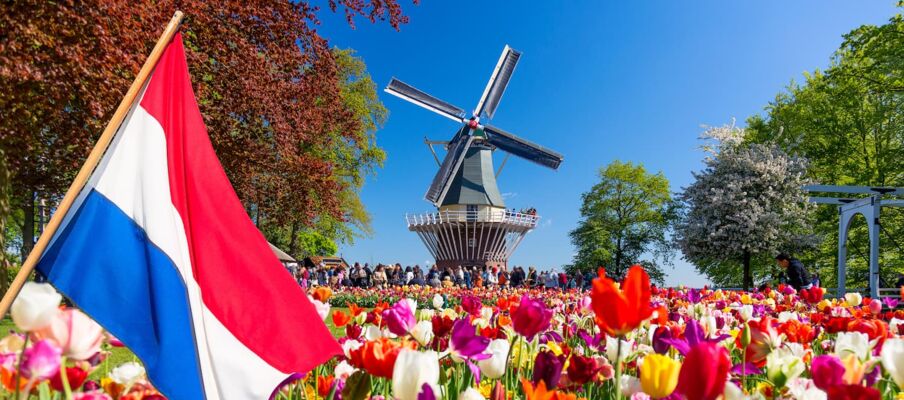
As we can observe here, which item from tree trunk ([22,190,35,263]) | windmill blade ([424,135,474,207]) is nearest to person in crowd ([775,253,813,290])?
tree trunk ([22,190,35,263])

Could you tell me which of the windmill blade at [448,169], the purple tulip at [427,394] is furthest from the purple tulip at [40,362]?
the windmill blade at [448,169]

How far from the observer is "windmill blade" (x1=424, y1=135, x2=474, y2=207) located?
113 feet

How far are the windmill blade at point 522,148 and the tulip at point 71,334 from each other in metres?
33.4

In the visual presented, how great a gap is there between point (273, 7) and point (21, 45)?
16.1 ft

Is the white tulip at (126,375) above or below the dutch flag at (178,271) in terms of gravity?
below

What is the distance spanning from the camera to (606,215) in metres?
38.5

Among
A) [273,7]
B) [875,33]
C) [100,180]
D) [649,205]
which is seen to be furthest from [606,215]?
[100,180]


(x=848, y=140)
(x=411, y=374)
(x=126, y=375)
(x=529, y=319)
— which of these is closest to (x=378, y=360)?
(x=411, y=374)

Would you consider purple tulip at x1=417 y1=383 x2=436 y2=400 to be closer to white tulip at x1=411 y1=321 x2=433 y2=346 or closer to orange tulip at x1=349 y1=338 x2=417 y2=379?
orange tulip at x1=349 y1=338 x2=417 y2=379

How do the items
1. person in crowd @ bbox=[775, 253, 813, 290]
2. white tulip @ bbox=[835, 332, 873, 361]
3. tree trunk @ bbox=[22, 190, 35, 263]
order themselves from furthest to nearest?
tree trunk @ bbox=[22, 190, 35, 263]
person in crowd @ bbox=[775, 253, 813, 290]
white tulip @ bbox=[835, 332, 873, 361]

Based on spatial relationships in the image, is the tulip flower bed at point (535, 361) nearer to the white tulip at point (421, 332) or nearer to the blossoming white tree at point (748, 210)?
the white tulip at point (421, 332)

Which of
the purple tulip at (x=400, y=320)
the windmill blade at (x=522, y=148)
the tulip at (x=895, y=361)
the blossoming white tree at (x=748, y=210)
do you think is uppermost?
the windmill blade at (x=522, y=148)

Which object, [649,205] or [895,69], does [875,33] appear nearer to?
[895,69]

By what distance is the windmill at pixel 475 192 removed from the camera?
34.1 meters
